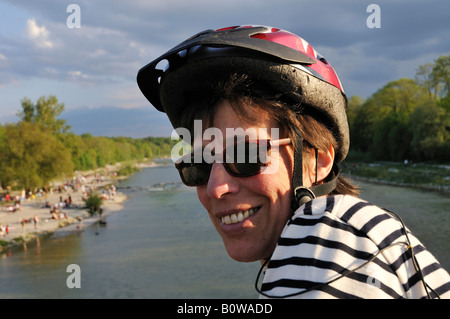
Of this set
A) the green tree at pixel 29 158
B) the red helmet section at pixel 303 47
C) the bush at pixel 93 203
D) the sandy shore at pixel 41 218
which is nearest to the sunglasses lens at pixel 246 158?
the red helmet section at pixel 303 47

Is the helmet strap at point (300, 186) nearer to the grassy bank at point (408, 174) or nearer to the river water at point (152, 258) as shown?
the river water at point (152, 258)

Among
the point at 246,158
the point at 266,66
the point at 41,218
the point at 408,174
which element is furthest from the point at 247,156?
the point at 408,174

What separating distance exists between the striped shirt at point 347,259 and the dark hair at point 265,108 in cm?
65

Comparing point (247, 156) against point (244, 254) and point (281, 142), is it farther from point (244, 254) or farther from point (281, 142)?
point (244, 254)

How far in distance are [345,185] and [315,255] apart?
1.21 meters

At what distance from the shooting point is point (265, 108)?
1.72 meters

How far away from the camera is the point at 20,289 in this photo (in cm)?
2455

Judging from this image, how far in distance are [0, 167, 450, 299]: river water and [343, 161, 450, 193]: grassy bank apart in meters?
3.95

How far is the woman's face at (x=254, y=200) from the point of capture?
167 centimetres

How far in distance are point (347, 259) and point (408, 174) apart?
56.2 meters

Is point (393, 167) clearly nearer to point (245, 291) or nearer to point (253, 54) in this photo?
point (245, 291)

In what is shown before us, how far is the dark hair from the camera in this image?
1716mm
